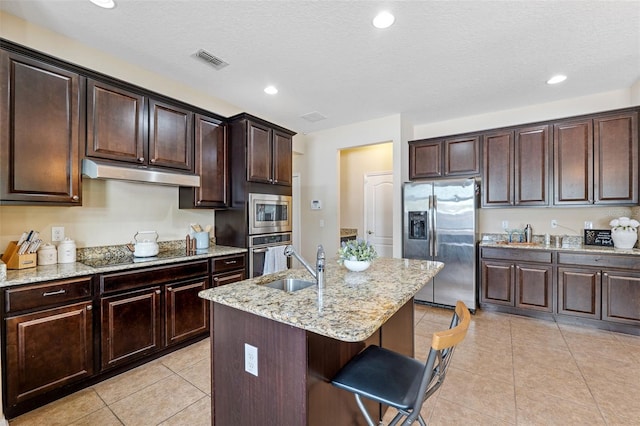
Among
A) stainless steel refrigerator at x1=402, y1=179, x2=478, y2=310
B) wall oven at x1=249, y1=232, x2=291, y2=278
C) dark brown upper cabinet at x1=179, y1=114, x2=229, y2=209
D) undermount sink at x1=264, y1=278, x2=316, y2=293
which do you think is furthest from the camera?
stainless steel refrigerator at x1=402, y1=179, x2=478, y2=310

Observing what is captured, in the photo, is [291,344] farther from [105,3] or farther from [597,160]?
A: [597,160]

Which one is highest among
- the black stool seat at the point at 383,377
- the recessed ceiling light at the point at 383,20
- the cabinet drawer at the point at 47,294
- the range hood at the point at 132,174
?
the recessed ceiling light at the point at 383,20

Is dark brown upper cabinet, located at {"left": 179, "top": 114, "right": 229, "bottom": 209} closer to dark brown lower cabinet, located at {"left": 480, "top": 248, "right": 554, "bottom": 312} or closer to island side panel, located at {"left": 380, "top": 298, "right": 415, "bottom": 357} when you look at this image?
island side panel, located at {"left": 380, "top": 298, "right": 415, "bottom": 357}

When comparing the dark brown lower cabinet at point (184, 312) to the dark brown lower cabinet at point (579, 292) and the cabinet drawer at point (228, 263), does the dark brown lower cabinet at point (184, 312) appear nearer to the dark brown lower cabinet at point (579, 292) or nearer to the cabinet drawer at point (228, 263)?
the cabinet drawer at point (228, 263)

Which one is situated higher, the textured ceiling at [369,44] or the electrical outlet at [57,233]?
the textured ceiling at [369,44]

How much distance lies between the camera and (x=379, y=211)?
553cm

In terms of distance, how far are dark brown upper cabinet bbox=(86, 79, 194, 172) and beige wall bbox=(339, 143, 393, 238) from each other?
11.1 feet

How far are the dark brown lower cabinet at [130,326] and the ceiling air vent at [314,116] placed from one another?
2.97 metres

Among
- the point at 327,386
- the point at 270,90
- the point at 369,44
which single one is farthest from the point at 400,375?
the point at 270,90

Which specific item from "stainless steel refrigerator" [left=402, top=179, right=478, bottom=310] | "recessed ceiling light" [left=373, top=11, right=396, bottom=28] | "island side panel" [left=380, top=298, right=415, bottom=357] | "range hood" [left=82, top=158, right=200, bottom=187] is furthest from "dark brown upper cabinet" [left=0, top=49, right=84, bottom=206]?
"stainless steel refrigerator" [left=402, top=179, right=478, bottom=310]

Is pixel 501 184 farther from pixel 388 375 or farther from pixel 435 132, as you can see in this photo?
pixel 388 375

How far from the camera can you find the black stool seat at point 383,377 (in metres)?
1.15

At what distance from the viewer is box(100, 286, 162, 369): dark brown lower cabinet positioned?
2170 mm

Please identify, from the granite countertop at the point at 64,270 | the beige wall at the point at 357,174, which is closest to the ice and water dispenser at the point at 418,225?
the beige wall at the point at 357,174
